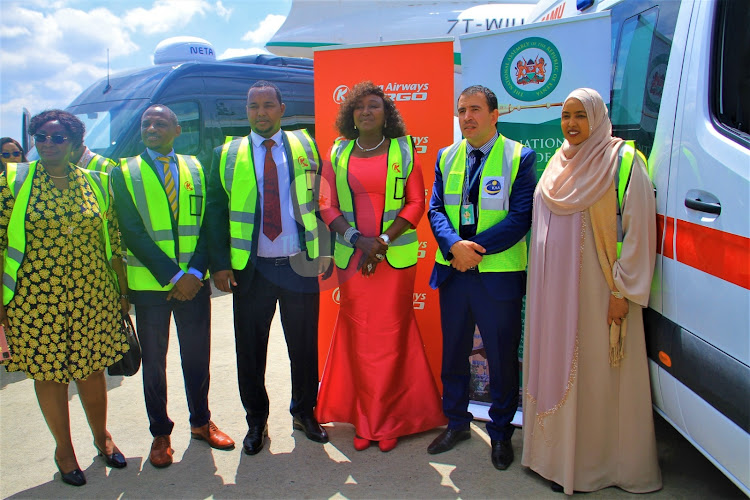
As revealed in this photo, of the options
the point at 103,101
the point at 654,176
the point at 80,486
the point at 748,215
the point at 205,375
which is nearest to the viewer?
the point at 748,215

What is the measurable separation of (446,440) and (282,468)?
90 cm

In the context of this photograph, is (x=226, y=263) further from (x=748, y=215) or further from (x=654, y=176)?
(x=748, y=215)

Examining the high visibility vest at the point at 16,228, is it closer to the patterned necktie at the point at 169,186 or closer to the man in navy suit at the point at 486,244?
the patterned necktie at the point at 169,186

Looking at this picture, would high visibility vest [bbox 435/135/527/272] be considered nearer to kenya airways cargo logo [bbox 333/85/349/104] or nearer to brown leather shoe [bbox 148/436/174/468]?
kenya airways cargo logo [bbox 333/85/349/104]

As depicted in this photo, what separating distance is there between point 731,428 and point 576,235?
96cm

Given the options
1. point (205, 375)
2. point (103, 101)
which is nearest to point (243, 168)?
point (205, 375)

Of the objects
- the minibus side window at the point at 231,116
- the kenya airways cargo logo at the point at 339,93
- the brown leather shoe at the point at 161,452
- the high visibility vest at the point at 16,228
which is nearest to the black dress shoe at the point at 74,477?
the brown leather shoe at the point at 161,452

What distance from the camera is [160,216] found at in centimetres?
306

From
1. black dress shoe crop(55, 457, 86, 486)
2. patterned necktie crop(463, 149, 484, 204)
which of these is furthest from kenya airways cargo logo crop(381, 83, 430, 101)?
black dress shoe crop(55, 457, 86, 486)

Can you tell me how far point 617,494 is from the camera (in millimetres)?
2689

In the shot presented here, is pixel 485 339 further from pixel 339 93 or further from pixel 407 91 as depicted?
pixel 339 93

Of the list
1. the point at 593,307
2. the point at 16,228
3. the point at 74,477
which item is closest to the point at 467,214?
the point at 593,307

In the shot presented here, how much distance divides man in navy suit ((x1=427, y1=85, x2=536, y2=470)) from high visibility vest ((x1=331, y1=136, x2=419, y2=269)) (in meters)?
0.19

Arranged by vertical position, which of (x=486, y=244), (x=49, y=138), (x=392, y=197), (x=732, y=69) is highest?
(x=732, y=69)
